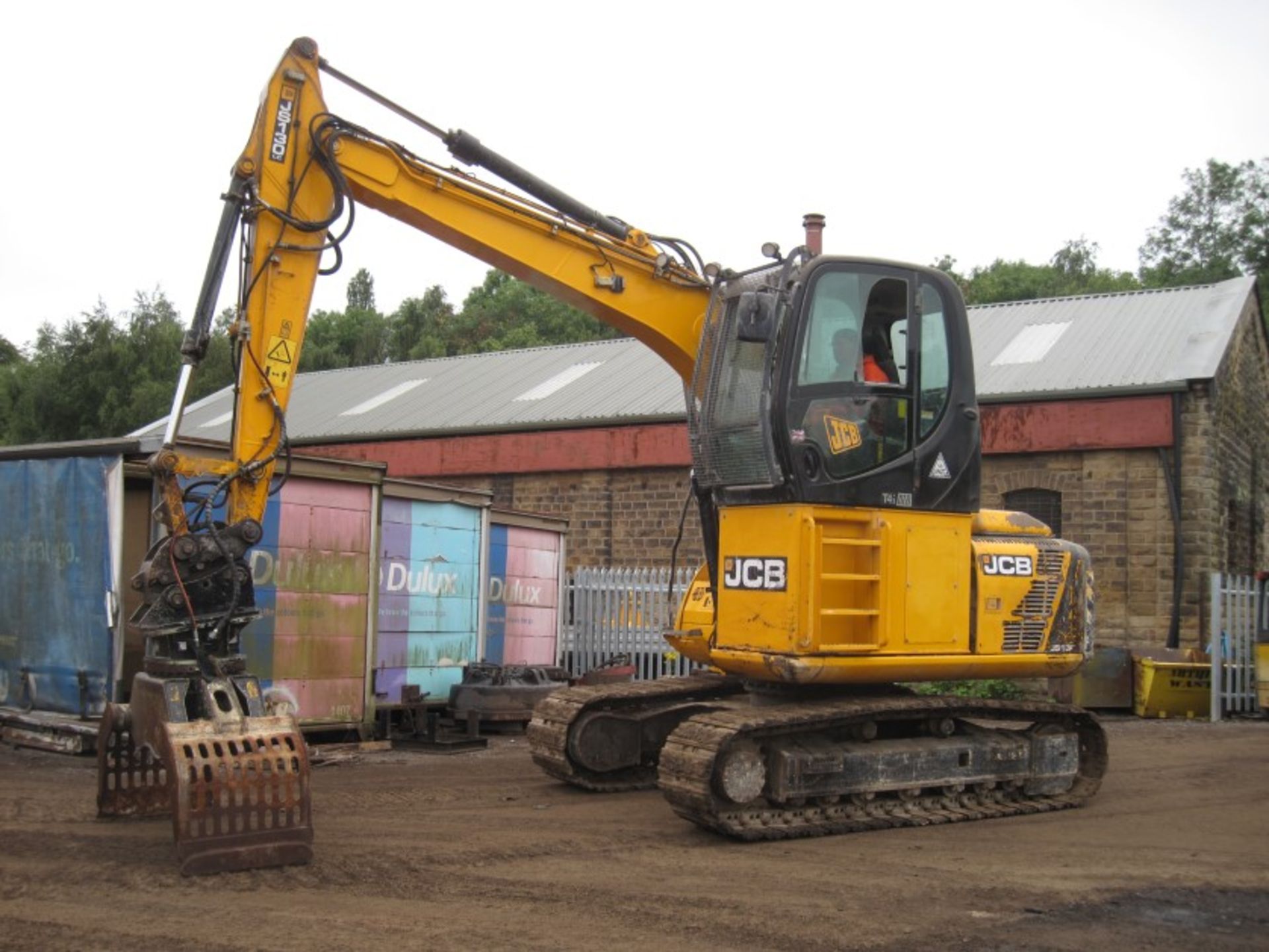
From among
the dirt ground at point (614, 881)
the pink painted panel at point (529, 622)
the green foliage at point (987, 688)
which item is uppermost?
the pink painted panel at point (529, 622)

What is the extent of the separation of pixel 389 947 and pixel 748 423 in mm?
4029

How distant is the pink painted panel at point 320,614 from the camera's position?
1134 cm

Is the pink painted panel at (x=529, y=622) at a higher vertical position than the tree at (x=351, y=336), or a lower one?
lower

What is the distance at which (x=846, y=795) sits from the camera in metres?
8.31

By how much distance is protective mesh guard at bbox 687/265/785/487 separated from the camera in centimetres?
801

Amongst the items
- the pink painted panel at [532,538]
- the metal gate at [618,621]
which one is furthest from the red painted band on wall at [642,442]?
the pink painted panel at [532,538]

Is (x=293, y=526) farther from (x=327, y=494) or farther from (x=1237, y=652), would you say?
(x=1237, y=652)

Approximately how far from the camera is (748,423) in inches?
320

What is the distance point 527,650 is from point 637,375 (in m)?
10.6

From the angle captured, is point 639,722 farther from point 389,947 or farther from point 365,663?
point 389,947

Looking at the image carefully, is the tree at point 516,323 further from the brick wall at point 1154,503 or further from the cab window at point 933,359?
the cab window at point 933,359

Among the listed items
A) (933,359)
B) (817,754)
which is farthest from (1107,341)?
(817,754)

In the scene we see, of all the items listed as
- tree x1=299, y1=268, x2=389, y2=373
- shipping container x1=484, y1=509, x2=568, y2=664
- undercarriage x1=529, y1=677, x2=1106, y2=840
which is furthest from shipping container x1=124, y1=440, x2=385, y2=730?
tree x1=299, y1=268, x2=389, y2=373

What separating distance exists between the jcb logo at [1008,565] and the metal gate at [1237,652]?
7.71 meters
